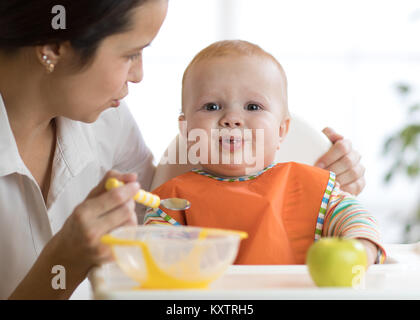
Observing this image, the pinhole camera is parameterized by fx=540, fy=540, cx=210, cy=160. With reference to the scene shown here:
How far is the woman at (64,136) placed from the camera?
99cm

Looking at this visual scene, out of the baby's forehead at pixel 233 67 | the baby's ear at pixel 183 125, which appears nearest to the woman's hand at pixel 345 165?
the baby's forehead at pixel 233 67

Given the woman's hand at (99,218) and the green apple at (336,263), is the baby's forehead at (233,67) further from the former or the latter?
the green apple at (336,263)

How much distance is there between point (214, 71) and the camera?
1370mm

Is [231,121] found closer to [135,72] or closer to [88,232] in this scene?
[135,72]

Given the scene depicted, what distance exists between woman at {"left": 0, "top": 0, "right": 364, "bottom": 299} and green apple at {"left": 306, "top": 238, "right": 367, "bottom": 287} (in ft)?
1.06

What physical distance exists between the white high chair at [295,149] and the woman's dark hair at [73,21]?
20.2 inches

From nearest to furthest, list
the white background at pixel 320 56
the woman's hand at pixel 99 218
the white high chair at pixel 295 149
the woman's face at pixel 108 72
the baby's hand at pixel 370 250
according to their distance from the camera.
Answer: the woman's hand at pixel 99 218, the baby's hand at pixel 370 250, the woman's face at pixel 108 72, the white high chair at pixel 295 149, the white background at pixel 320 56

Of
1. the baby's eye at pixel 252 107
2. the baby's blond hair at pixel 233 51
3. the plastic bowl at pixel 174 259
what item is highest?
the baby's blond hair at pixel 233 51

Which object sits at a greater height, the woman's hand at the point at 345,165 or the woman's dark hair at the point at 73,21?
the woman's dark hair at the point at 73,21

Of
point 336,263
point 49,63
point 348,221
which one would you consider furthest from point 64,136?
point 336,263

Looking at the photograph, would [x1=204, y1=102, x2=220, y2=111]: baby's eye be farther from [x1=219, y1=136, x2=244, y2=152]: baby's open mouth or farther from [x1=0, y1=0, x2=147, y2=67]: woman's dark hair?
[x1=0, y1=0, x2=147, y2=67]: woman's dark hair

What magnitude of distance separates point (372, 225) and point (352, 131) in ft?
13.3

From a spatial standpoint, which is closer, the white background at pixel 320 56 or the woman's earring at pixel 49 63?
the woman's earring at pixel 49 63

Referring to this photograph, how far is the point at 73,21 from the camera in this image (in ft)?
3.67
